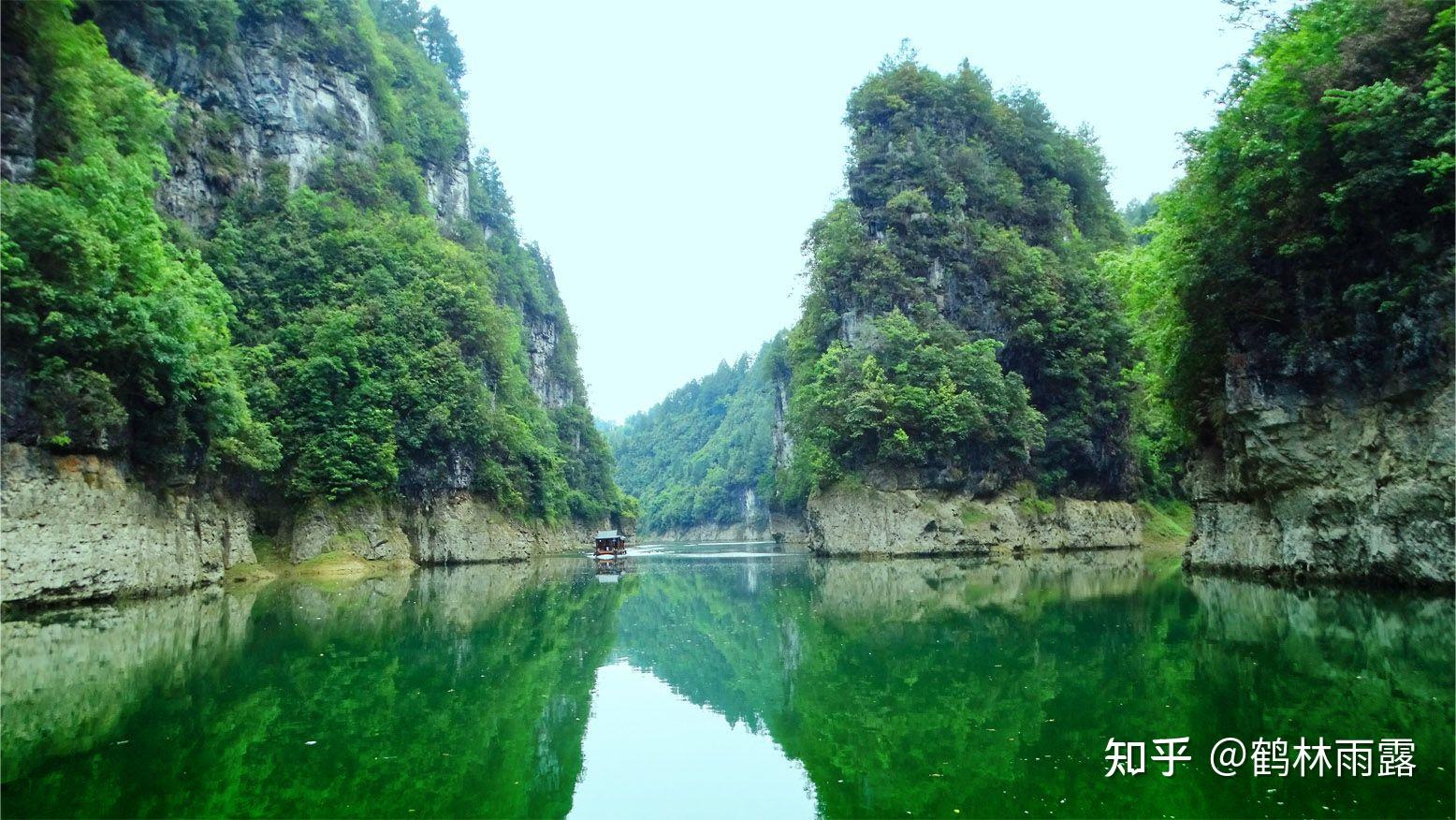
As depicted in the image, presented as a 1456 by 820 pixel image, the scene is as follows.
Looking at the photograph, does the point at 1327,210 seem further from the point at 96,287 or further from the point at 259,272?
the point at 259,272

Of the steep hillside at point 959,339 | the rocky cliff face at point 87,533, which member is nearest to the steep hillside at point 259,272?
the rocky cliff face at point 87,533

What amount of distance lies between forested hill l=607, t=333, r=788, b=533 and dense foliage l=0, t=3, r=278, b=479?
5117 cm

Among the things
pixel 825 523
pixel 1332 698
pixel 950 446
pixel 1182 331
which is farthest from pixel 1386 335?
pixel 825 523

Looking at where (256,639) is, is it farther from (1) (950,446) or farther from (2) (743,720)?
(1) (950,446)

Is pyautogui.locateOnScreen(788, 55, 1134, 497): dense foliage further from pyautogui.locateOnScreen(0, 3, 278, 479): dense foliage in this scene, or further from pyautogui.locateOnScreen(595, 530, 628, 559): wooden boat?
pyautogui.locateOnScreen(0, 3, 278, 479): dense foliage

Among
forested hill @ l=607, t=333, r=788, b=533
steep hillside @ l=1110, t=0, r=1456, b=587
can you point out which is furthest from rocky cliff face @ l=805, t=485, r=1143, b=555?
forested hill @ l=607, t=333, r=788, b=533

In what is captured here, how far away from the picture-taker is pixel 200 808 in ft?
20.1

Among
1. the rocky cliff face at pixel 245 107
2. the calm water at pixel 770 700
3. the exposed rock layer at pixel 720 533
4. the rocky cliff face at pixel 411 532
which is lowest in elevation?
the exposed rock layer at pixel 720 533

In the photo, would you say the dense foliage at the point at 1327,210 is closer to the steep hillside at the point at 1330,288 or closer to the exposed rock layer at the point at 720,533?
the steep hillside at the point at 1330,288

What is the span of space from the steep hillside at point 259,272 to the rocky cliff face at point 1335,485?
26535 mm

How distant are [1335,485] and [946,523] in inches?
961

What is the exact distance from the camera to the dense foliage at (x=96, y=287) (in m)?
18.2

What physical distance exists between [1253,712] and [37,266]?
2327cm

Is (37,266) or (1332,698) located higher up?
(37,266)
